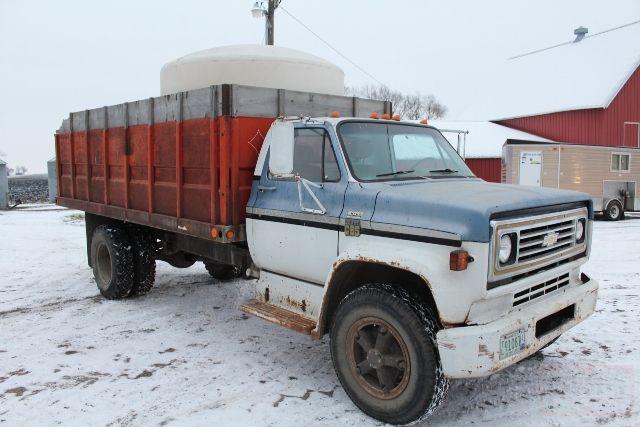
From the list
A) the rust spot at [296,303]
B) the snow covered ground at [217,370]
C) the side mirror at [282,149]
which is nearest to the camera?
the snow covered ground at [217,370]

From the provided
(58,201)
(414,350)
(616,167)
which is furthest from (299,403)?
(616,167)

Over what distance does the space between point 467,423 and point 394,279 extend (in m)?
1.15

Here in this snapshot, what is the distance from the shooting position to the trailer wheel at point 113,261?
276 inches

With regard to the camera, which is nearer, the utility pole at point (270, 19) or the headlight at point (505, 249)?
the headlight at point (505, 249)

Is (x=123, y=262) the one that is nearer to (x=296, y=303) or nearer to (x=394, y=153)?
(x=296, y=303)

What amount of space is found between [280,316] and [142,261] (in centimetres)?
324

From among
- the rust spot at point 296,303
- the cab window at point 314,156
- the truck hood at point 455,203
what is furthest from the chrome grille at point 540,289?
the rust spot at point 296,303

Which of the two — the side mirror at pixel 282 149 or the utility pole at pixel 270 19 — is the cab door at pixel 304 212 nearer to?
the side mirror at pixel 282 149

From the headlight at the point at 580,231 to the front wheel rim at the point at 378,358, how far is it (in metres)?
1.77

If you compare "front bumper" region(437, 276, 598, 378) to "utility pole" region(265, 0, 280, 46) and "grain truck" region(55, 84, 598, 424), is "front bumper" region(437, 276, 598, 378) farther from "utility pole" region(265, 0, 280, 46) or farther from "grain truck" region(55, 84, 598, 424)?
"utility pole" region(265, 0, 280, 46)

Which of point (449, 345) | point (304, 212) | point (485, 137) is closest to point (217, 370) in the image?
point (304, 212)

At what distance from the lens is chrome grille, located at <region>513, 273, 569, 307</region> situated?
373cm

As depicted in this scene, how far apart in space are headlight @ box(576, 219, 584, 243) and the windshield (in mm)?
1073

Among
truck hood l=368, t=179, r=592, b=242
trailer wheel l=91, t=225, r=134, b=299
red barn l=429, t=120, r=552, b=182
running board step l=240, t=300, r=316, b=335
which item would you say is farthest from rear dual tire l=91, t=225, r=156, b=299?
red barn l=429, t=120, r=552, b=182
